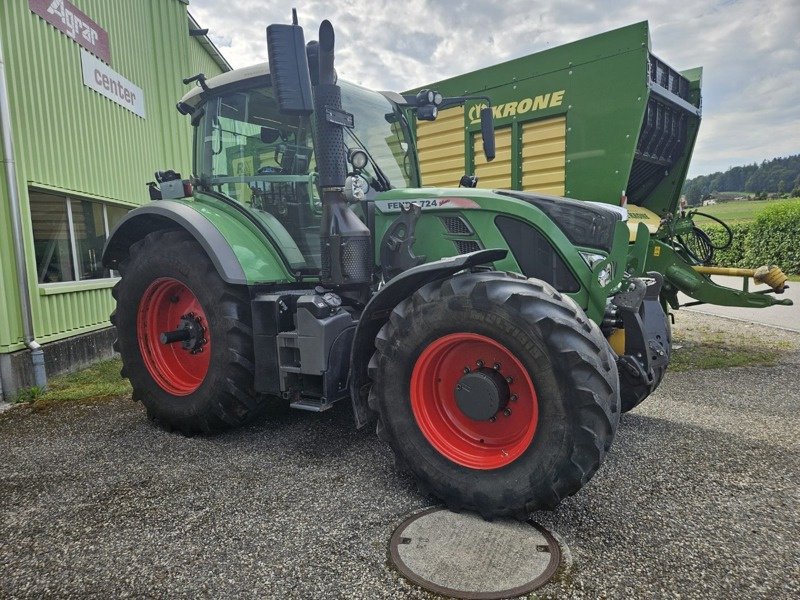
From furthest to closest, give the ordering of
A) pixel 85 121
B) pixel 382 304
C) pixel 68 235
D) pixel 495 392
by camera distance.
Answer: pixel 85 121 < pixel 68 235 < pixel 382 304 < pixel 495 392

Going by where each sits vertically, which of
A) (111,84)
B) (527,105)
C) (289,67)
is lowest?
(289,67)

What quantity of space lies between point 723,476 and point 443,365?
1627mm

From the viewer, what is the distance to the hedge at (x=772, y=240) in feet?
45.7

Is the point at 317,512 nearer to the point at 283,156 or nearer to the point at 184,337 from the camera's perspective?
the point at 184,337

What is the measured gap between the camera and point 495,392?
2.56 metres

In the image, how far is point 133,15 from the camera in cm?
797

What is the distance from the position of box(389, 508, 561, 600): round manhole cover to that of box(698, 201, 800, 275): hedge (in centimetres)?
1326

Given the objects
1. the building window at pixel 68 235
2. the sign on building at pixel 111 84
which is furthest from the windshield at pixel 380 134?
the sign on building at pixel 111 84

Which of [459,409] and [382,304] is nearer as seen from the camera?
[459,409]

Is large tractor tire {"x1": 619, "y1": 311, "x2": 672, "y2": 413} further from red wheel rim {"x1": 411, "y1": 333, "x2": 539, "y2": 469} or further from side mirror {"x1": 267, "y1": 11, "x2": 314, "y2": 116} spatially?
side mirror {"x1": 267, "y1": 11, "x2": 314, "y2": 116}

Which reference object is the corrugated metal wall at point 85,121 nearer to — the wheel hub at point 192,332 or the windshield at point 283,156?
the wheel hub at point 192,332

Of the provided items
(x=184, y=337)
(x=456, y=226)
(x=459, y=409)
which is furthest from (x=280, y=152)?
(x=459, y=409)

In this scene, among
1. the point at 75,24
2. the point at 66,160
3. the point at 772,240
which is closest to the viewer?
the point at 66,160

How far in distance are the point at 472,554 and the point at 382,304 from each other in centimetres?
124
